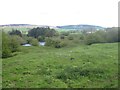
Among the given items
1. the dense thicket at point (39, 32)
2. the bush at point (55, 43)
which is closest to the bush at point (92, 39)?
the bush at point (55, 43)

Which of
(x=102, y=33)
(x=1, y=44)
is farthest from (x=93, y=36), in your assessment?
(x=1, y=44)

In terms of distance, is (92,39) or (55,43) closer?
(92,39)

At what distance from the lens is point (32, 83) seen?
39.3ft

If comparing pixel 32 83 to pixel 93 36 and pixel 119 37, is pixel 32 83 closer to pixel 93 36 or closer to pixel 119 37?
pixel 119 37

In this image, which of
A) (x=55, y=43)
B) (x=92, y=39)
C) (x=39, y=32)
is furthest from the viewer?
(x=39, y=32)

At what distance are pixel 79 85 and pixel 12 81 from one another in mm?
3779

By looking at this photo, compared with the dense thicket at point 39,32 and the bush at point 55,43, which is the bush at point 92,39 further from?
the dense thicket at point 39,32

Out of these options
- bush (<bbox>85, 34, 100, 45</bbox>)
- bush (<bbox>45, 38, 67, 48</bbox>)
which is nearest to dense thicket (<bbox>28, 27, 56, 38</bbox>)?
bush (<bbox>45, 38, 67, 48</bbox>)

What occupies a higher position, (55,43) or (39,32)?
(39,32)

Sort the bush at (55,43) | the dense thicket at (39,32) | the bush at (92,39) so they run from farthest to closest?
1. the dense thicket at (39,32)
2. the bush at (55,43)
3. the bush at (92,39)

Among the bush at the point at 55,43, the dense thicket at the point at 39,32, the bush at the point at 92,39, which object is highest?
the dense thicket at the point at 39,32

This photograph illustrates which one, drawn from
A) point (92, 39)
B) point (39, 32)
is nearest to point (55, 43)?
point (92, 39)

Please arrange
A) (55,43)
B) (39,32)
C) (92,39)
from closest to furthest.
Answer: (92,39)
(55,43)
(39,32)

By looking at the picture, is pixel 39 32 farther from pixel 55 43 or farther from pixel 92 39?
pixel 92 39
